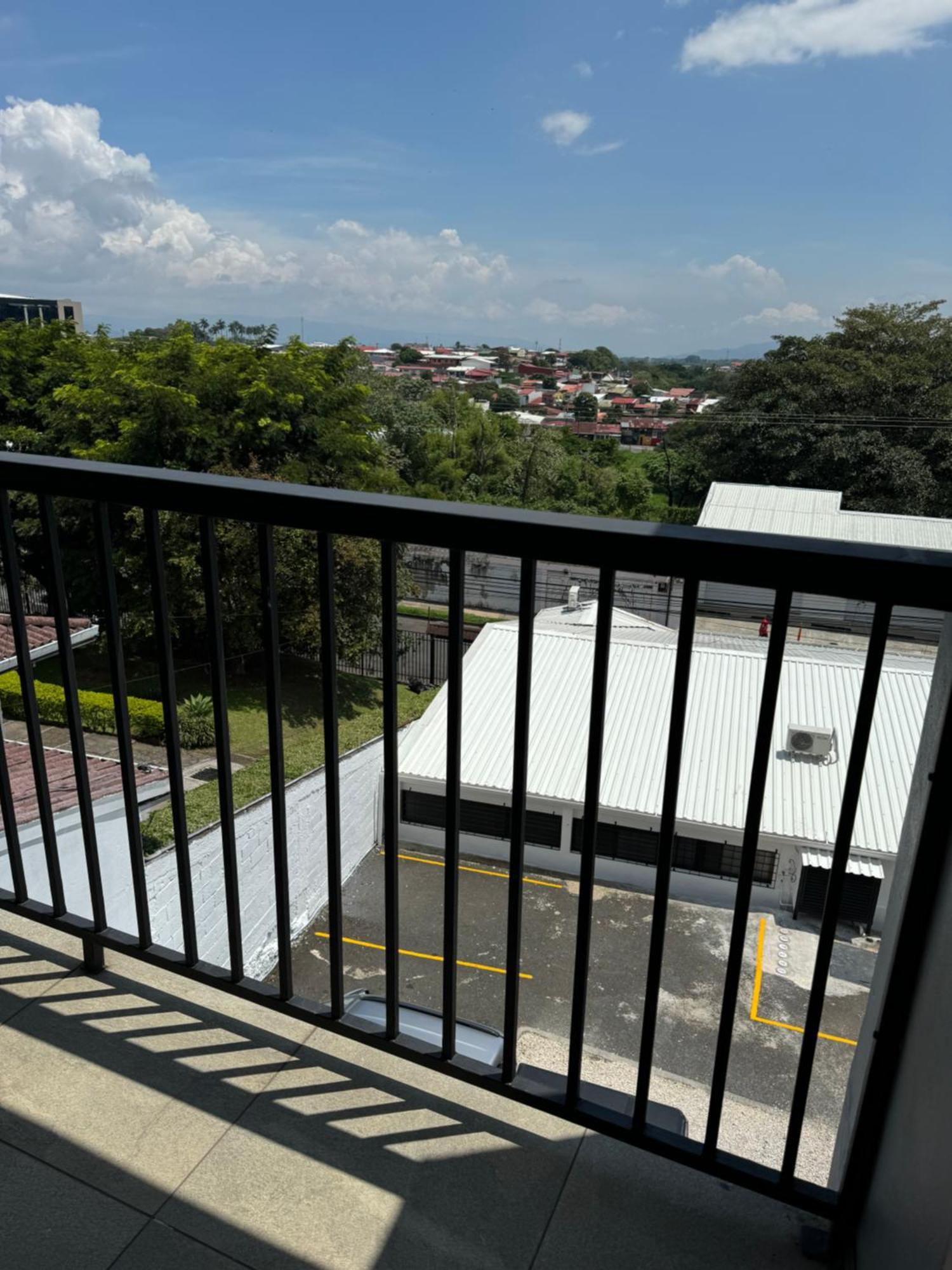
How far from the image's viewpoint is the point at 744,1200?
1183mm

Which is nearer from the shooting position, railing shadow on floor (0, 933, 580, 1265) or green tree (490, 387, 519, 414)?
railing shadow on floor (0, 933, 580, 1265)

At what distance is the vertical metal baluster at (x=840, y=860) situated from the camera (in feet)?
2.79

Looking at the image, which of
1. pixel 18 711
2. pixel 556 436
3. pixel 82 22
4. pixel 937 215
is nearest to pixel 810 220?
pixel 937 215

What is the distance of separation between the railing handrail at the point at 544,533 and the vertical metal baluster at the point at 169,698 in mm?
72

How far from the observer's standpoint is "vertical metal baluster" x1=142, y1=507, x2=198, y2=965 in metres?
1.21

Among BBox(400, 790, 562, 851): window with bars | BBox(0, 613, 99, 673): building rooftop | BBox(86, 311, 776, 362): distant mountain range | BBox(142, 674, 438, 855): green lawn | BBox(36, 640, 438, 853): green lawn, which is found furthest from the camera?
BBox(86, 311, 776, 362): distant mountain range

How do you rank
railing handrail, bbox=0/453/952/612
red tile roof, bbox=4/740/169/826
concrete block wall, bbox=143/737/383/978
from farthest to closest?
concrete block wall, bbox=143/737/383/978 → red tile roof, bbox=4/740/169/826 → railing handrail, bbox=0/453/952/612

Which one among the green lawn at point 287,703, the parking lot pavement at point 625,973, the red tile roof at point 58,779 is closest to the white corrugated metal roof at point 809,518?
the green lawn at point 287,703

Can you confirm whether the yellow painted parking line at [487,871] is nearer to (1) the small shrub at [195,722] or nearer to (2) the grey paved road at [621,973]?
(2) the grey paved road at [621,973]

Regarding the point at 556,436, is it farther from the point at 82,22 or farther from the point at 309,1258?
the point at 309,1258

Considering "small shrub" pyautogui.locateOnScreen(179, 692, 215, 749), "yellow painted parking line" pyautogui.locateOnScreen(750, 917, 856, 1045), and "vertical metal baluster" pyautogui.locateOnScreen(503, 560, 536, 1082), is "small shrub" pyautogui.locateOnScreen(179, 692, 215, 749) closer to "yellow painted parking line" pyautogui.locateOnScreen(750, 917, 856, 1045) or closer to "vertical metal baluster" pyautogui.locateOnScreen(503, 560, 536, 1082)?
"yellow painted parking line" pyautogui.locateOnScreen(750, 917, 856, 1045)

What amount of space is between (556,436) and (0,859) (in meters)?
30.2

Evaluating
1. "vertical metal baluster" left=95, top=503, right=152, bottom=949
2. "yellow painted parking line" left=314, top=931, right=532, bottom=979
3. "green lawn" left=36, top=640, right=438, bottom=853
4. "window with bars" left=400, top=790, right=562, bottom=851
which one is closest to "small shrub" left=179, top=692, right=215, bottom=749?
"green lawn" left=36, top=640, right=438, bottom=853

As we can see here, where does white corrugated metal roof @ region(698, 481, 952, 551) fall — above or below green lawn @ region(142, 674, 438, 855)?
above
